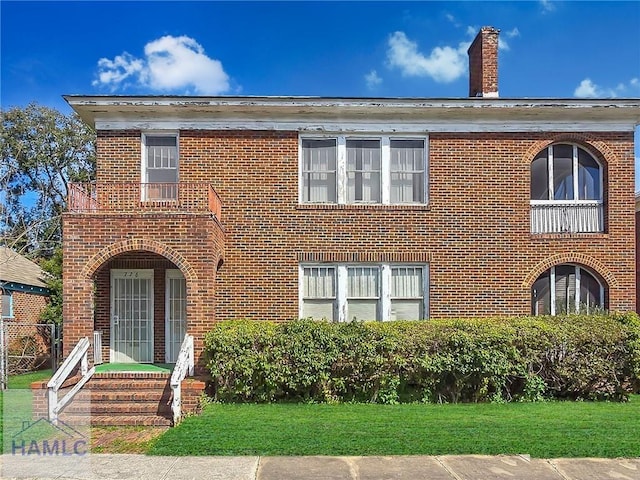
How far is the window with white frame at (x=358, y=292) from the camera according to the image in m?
11.9

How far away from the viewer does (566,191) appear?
12.5 metres

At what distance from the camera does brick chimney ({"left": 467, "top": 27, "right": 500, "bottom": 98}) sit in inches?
511

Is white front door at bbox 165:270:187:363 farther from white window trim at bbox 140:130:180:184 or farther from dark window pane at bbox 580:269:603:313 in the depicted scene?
dark window pane at bbox 580:269:603:313

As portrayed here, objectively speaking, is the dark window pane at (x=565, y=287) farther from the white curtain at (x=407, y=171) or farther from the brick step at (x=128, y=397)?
the brick step at (x=128, y=397)

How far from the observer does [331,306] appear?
1196 cm

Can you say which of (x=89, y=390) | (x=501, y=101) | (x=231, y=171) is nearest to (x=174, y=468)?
(x=89, y=390)

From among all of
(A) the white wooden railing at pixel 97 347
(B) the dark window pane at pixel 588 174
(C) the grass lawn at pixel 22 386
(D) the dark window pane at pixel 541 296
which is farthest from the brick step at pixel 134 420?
(B) the dark window pane at pixel 588 174

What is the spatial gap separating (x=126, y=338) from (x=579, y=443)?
30.4ft

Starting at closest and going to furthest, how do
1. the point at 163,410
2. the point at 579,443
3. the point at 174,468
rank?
the point at 174,468
the point at 579,443
the point at 163,410

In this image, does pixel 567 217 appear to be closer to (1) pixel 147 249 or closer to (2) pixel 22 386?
(1) pixel 147 249

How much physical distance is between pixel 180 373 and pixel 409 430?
3939 millimetres

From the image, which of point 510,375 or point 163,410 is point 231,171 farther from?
point 510,375

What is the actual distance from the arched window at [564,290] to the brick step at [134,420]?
8.55 m

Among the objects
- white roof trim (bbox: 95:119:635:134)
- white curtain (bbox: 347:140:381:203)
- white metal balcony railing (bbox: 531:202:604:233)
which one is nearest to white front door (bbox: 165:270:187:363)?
white roof trim (bbox: 95:119:635:134)
